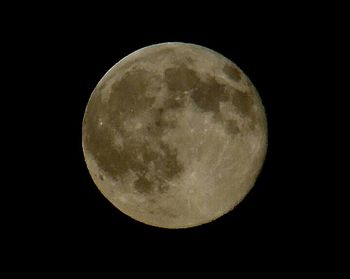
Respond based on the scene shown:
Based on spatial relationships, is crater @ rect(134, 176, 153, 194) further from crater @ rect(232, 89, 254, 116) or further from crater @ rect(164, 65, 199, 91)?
crater @ rect(232, 89, 254, 116)

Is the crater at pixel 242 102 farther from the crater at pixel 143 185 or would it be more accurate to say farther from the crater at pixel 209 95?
the crater at pixel 143 185

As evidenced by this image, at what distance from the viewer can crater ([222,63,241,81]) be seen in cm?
443

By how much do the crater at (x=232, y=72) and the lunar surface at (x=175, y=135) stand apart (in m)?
0.01

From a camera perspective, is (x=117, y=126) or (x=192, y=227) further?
(x=192, y=227)

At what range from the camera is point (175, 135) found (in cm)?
405

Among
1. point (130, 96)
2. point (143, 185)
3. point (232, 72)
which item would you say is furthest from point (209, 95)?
point (143, 185)

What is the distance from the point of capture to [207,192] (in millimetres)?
4266

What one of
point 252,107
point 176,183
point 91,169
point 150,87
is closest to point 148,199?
point 176,183

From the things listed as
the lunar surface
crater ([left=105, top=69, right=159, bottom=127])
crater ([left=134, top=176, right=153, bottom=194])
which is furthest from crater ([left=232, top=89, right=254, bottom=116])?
crater ([left=134, top=176, right=153, bottom=194])

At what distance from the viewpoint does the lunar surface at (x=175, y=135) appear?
4090 millimetres

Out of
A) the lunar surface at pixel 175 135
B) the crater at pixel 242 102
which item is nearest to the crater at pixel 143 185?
the lunar surface at pixel 175 135

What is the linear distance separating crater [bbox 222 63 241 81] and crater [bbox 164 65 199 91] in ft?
1.20

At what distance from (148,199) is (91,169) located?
2.32ft

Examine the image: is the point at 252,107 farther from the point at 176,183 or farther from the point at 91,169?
the point at 91,169
